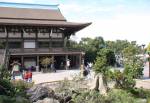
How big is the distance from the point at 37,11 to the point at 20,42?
22.4 feet

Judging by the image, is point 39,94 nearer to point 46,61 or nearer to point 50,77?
point 50,77

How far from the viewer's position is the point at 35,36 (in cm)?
4584

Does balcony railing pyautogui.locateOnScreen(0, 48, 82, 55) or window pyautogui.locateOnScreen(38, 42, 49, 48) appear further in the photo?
window pyautogui.locateOnScreen(38, 42, 49, 48)

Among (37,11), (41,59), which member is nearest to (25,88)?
(41,59)

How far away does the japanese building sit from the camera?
1738 inches

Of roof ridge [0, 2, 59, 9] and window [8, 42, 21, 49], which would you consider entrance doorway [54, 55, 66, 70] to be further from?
roof ridge [0, 2, 59, 9]

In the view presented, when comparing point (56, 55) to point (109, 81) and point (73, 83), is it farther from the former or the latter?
point (73, 83)

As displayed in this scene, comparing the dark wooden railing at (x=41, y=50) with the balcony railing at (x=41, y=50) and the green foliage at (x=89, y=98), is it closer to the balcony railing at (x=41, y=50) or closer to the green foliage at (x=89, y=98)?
the balcony railing at (x=41, y=50)

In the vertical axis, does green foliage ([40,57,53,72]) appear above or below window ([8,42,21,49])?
below

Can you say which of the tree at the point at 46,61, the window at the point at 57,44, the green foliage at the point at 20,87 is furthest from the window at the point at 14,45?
the green foliage at the point at 20,87

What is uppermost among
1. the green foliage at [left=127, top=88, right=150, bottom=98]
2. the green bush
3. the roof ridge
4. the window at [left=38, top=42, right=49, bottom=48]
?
the roof ridge

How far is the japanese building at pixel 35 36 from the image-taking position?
4416 centimetres

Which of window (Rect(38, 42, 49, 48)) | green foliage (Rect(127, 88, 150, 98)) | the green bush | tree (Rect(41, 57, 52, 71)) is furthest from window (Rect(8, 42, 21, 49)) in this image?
the green bush

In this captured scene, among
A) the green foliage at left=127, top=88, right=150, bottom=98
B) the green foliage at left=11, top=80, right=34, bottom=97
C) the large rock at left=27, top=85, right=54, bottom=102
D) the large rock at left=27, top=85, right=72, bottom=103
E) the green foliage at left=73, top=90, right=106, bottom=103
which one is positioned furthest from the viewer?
the green foliage at left=127, top=88, right=150, bottom=98
